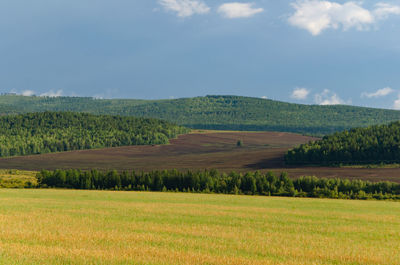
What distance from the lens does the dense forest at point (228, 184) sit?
72.6 m

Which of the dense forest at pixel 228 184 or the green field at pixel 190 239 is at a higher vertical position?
the green field at pixel 190 239

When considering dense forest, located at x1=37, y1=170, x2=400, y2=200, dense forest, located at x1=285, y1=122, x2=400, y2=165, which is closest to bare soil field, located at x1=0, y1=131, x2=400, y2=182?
dense forest, located at x1=285, y1=122, x2=400, y2=165

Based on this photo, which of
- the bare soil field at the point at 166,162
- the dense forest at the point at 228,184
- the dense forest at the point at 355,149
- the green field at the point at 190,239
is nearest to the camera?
the green field at the point at 190,239

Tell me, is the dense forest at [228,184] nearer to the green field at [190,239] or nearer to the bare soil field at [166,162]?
the bare soil field at [166,162]

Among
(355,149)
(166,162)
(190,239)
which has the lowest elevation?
(166,162)

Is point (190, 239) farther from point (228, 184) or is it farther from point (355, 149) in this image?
point (355, 149)

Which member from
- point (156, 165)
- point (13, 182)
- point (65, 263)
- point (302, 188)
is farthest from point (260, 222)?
point (156, 165)

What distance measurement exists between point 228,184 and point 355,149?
220 feet

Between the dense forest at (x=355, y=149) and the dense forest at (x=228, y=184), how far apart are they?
5067cm

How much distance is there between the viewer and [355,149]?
422ft

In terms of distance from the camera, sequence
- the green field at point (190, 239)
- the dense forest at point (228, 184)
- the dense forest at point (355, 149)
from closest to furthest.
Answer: the green field at point (190, 239)
the dense forest at point (228, 184)
the dense forest at point (355, 149)

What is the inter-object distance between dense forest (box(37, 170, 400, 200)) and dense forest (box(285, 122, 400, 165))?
5067 centimetres

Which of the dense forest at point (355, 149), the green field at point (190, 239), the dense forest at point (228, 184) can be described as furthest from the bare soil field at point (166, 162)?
the green field at point (190, 239)

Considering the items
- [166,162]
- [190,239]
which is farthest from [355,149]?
[190,239]
